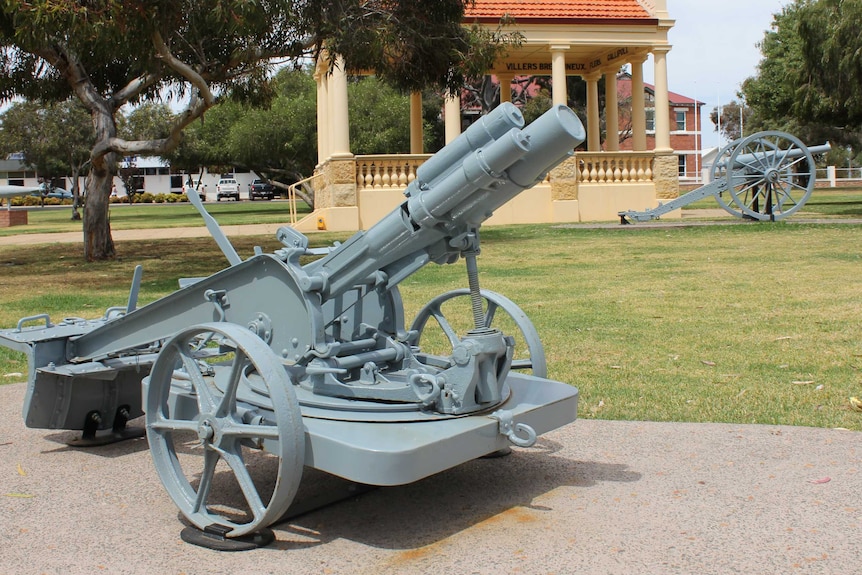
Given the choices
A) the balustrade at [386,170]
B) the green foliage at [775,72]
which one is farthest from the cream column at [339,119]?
Result: the green foliage at [775,72]

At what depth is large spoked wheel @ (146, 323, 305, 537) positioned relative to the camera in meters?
3.79

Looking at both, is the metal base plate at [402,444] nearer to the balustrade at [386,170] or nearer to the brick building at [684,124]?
the balustrade at [386,170]

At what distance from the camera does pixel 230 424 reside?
13.4 ft

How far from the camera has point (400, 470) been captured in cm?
378

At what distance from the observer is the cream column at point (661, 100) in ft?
87.0

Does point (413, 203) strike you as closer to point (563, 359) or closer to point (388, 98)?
point (563, 359)

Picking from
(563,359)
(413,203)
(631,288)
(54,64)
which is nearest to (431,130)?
(54,64)

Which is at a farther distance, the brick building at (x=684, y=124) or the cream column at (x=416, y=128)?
the brick building at (x=684, y=124)

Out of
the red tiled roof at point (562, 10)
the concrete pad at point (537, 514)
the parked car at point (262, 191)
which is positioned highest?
the red tiled roof at point (562, 10)

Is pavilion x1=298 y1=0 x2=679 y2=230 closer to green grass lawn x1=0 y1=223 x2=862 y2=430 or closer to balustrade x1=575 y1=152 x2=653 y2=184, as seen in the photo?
balustrade x1=575 y1=152 x2=653 y2=184

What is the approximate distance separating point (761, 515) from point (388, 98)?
41.4 metres

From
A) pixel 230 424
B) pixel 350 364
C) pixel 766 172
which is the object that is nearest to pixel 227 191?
pixel 766 172

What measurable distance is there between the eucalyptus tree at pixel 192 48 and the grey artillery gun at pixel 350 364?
771cm

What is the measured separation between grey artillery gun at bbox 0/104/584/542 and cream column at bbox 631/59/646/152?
2384 cm
